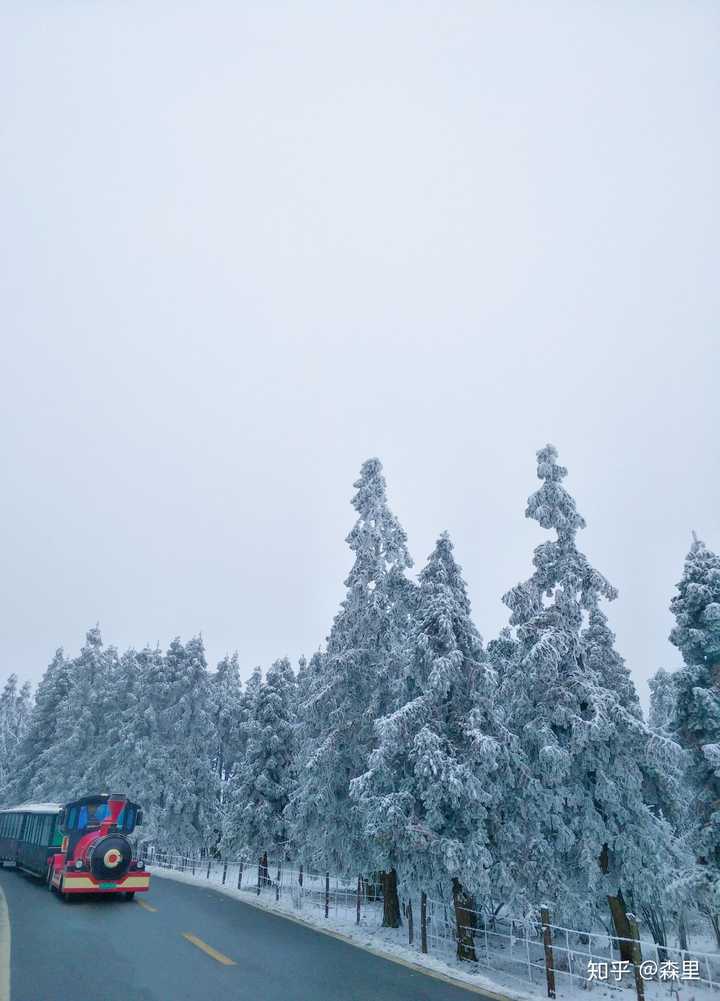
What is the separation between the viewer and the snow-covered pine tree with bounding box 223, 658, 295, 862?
33.1 m

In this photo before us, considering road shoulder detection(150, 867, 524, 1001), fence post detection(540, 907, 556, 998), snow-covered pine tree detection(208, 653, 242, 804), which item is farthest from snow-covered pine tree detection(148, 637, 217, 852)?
fence post detection(540, 907, 556, 998)

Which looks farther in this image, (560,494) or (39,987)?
(560,494)

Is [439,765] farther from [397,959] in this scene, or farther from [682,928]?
[682,928]

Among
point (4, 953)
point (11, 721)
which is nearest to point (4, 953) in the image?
point (4, 953)

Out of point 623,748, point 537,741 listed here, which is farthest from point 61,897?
point 623,748

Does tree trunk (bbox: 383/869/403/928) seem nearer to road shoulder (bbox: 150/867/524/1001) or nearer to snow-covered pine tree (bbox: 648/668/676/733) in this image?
road shoulder (bbox: 150/867/524/1001)

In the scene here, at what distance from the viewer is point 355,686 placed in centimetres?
2272

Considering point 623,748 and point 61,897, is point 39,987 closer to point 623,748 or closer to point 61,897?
point 61,897

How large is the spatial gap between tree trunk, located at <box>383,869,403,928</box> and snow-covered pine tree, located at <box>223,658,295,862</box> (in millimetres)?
12765

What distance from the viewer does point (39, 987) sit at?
1001 cm

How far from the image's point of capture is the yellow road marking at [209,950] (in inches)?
493

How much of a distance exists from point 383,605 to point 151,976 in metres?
13.1

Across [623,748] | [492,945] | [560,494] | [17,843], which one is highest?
[560,494]

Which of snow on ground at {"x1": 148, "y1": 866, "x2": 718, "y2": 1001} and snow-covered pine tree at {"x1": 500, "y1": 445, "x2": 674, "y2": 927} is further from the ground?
snow-covered pine tree at {"x1": 500, "y1": 445, "x2": 674, "y2": 927}
